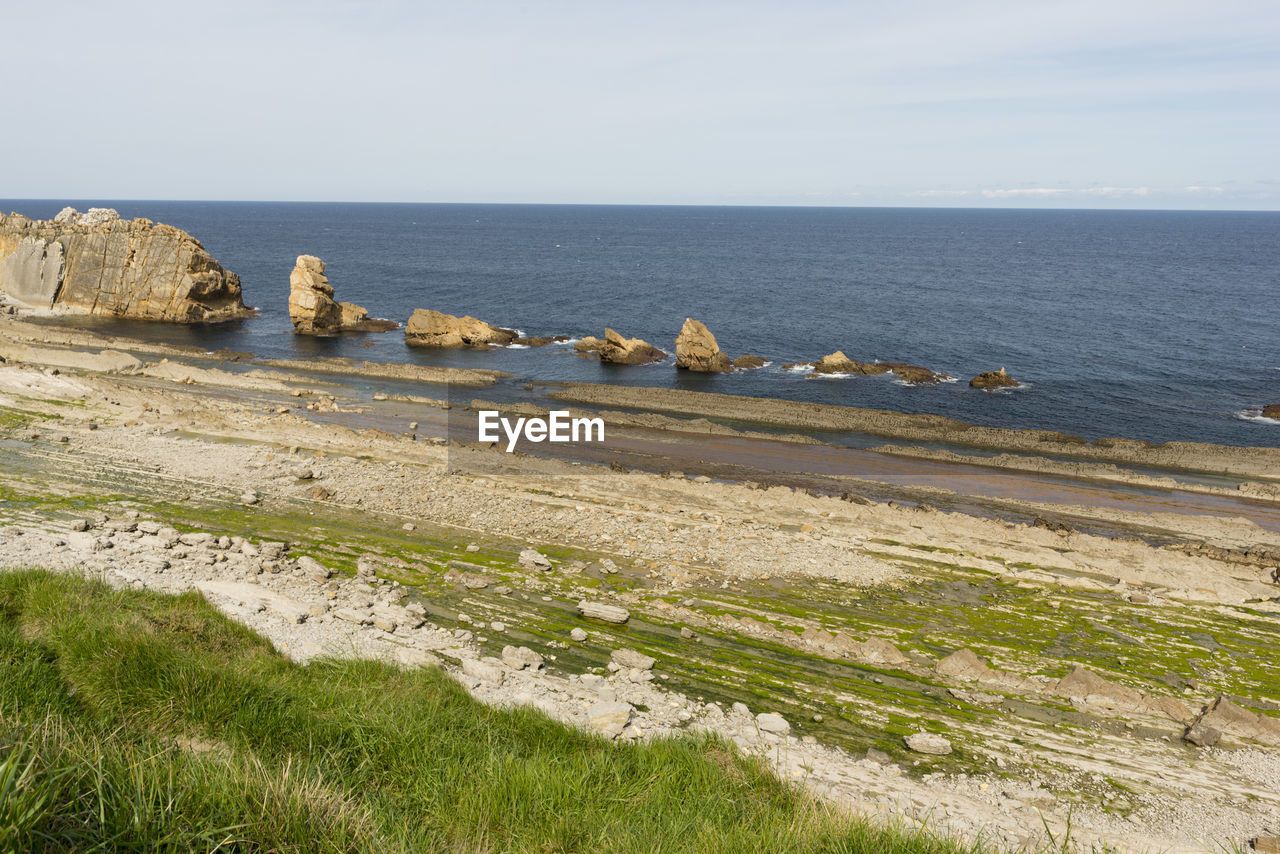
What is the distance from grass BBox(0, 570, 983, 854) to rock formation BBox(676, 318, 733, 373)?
133 ft

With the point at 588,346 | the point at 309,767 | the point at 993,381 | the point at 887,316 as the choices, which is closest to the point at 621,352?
the point at 588,346

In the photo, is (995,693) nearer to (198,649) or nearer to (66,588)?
(198,649)

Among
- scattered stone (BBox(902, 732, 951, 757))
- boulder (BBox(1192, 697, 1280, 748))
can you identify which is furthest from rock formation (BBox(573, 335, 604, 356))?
boulder (BBox(1192, 697, 1280, 748))

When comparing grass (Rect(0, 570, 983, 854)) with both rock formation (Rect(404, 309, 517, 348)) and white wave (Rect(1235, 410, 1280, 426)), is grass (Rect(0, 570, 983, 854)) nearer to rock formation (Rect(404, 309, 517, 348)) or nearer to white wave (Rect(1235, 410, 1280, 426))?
white wave (Rect(1235, 410, 1280, 426))

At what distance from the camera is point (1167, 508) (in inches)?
1177

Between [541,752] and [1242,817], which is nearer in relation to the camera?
[541,752]

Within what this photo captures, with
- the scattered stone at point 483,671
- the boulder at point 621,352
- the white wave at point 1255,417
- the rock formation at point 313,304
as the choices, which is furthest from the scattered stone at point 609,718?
the rock formation at point 313,304

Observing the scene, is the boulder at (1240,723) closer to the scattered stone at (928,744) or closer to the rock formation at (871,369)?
the scattered stone at (928,744)

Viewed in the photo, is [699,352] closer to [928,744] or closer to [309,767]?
[928,744]

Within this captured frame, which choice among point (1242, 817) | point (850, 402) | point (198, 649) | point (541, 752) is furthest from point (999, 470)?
point (198, 649)

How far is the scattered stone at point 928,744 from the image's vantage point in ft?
45.3

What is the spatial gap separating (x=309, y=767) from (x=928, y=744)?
1130 centimetres

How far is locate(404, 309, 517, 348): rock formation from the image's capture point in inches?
2261

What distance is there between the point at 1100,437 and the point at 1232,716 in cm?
2704
